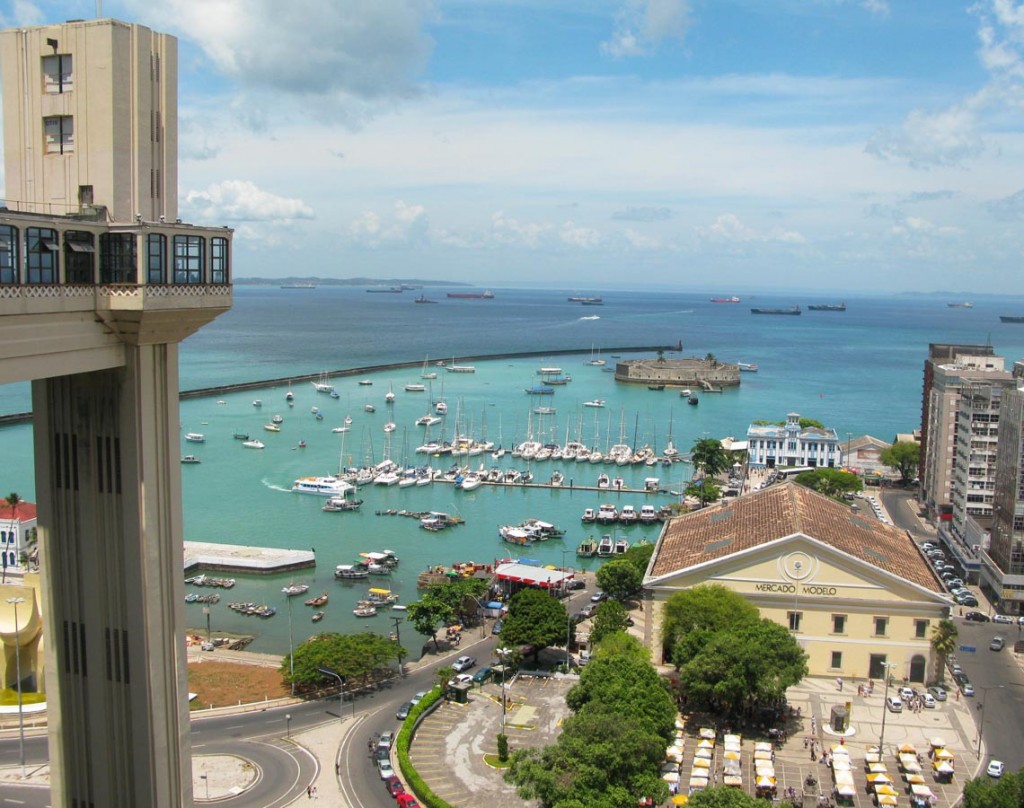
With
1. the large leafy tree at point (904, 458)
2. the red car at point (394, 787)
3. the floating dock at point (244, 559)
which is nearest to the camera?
the red car at point (394, 787)

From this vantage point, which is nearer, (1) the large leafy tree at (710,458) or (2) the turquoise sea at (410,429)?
(2) the turquoise sea at (410,429)

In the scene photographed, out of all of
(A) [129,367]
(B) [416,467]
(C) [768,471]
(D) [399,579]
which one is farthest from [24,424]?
(A) [129,367]

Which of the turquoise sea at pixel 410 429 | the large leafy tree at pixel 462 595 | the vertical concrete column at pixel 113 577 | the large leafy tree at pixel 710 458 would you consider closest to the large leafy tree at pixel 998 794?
the vertical concrete column at pixel 113 577

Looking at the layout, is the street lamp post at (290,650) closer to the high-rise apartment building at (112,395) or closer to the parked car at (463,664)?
the parked car at (463,664)

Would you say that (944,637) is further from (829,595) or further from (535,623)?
(535,623)

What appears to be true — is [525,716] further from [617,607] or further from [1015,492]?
[1015,492]

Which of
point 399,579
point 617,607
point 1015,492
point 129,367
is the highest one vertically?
point 129,367

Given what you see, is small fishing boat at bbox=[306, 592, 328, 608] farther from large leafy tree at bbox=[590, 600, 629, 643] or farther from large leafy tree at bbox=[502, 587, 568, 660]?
large leafy tree at bbox=[590, 600, 629, 643]
